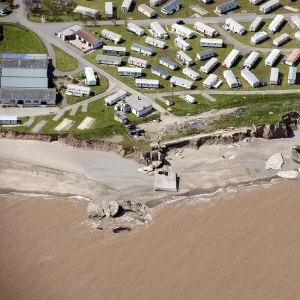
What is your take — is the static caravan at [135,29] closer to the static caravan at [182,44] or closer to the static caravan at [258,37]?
the static caravan at [182,44]

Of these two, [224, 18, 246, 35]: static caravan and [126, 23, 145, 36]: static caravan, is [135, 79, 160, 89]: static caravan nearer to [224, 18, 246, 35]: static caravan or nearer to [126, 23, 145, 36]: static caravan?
[126, 23, 145, 36]: static caravan

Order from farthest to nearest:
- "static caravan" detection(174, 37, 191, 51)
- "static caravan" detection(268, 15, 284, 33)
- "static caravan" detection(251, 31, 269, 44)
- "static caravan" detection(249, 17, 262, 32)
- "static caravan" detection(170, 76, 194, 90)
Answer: "static caravan" detection(249, 17, 262, 32), "static caravan" detection(268, 15, 284, 33), "static caravan" detection(251, 31, 269, 44), "static caravan" detection(174, 37, 191, 51), "static caravan" detection(170, 76, 194, 90)

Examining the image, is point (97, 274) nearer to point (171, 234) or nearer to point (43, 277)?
point (43, 277)

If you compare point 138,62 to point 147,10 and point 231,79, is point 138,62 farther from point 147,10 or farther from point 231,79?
point 147,10

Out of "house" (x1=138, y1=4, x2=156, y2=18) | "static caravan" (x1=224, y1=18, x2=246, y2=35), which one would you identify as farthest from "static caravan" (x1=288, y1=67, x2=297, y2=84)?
"house" (x1=138, y1=4, x2=156, y2=18)

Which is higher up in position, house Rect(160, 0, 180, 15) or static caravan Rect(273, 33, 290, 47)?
house Rect(160, 0, 180, 15)

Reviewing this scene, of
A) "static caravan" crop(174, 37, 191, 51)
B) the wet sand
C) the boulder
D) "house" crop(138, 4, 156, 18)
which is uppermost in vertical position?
"house" crop(138, 4, 156, 18)
